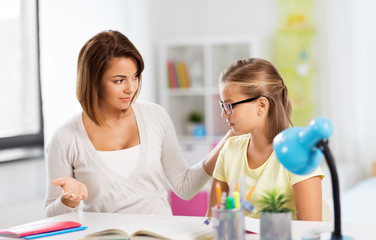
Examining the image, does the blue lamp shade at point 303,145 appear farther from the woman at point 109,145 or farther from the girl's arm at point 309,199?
the woman at point 109,145

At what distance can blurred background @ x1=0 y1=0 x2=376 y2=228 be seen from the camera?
3.29m

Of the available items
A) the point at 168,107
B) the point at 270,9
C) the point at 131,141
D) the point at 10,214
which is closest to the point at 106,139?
the point at 131,141

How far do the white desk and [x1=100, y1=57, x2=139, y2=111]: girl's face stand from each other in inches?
16.4

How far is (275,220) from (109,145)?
0.91 metres

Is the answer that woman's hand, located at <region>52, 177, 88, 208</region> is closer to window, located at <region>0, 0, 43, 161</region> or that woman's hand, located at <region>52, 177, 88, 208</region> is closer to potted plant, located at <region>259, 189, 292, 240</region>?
potted plant, located at <region>259, 189, 292, 240</region>

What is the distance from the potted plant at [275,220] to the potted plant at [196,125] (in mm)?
3068

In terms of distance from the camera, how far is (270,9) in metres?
4.37

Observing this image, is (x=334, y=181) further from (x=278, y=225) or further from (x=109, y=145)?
(x=109, y=145)

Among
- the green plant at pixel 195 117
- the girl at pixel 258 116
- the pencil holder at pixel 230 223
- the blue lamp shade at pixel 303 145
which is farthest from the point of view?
the green plant at pixel 195 117

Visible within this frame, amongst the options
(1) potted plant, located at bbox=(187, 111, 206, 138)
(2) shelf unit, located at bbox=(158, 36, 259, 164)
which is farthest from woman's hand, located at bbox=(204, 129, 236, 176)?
(1) potted plant, located at bbox=(187, 111, 206, 138)

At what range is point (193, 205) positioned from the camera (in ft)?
13.1

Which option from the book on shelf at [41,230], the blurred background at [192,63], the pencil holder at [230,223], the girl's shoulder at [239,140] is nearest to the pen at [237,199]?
the pencil holder at [230,223]

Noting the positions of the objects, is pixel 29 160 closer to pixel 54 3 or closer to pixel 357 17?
pixel 54 3

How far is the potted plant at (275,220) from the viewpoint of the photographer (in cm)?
128
